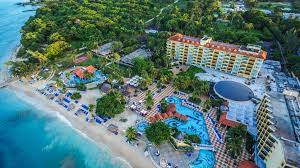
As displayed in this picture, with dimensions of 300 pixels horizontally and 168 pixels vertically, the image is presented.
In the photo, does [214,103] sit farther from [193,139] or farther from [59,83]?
[59,83]

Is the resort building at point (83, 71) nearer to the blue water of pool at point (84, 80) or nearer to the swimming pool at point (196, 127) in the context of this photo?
the blue water of pool at point (84, 80)

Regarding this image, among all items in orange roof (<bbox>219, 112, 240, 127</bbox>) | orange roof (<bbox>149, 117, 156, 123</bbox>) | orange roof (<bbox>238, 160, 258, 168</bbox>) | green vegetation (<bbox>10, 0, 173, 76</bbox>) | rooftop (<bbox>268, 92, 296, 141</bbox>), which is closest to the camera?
rooftop (<bbox>268, 92, 296, 141</bbox>)

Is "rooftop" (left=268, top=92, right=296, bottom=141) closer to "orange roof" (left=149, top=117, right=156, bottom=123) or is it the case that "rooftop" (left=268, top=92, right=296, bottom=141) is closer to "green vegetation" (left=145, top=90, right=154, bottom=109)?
"orange roof" (left=149, top=117, right=156, bottom=123)

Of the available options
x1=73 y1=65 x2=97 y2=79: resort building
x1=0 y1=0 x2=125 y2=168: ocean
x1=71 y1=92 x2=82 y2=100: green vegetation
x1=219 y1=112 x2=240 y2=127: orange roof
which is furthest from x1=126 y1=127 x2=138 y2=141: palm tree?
x1=73 y1=65 x2=97 y2=79: resort building

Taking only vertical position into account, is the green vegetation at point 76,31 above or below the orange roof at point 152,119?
above

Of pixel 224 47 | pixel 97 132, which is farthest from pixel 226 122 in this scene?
pixel 97 132

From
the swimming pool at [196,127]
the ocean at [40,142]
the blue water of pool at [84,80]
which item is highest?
the blue water of pool at [84,80]

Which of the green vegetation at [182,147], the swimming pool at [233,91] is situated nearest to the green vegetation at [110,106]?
the green vegetation at [182,147]
